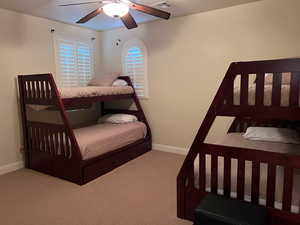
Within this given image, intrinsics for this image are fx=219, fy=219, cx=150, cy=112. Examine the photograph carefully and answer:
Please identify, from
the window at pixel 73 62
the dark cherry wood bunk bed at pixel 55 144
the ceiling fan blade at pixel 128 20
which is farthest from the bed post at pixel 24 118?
the ceiling fan blade at pixel 128 20

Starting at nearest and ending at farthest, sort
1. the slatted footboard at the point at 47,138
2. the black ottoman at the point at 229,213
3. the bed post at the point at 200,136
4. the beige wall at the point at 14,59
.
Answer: the black ottoman at the point at 229,213 < the bed post at the point at 200,136 < the slatted footboard at the point at 47,138 < the beige wall at the point at 14,59

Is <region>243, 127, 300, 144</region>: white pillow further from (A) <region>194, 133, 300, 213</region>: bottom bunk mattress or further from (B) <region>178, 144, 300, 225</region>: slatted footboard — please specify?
(B) <region>178, 144, 300, 225</region>: slatted footboard

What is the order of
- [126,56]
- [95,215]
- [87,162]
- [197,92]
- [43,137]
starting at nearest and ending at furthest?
→ [95,215]
[87,162]
[43,137]
[197,92]
[126,56]

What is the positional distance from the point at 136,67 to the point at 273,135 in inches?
98.8

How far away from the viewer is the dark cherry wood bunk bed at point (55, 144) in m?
2.64

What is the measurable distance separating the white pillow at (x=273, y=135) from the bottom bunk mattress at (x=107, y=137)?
169 centimetres

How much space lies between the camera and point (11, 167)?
3.13 m

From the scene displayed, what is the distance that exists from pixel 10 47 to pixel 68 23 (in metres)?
1.08

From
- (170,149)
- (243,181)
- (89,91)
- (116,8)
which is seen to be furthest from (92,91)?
(243,181)

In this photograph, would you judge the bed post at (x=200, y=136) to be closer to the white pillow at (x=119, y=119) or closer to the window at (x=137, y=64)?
the white pillow at (x=119, y=119)

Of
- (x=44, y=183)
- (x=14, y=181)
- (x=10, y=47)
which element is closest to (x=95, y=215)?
(x=44, y=183)

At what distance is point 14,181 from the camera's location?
2803 mm

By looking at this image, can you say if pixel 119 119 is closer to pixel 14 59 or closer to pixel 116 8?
pixel 14 59

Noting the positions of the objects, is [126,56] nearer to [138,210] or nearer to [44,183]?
[44,183]
